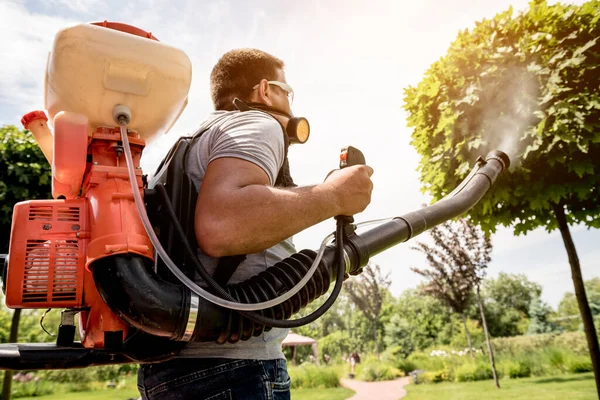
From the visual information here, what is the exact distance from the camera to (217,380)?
138cm

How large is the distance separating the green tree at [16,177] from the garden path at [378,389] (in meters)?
8.47

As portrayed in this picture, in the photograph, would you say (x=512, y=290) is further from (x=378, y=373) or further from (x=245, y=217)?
(x=245, y=217)

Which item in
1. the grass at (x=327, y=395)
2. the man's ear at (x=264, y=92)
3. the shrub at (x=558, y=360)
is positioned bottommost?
the grass at (x=327, y=395)

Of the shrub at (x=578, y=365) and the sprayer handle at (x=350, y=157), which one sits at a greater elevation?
the sprayer handle at (x=350, y=157)

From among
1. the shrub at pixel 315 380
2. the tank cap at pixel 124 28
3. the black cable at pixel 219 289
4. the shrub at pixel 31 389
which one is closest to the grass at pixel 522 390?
the shrub at pixel 315 380

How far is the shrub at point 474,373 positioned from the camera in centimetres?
1341

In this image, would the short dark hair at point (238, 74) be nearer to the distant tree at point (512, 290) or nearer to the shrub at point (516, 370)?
the shrub at point (516, 370)

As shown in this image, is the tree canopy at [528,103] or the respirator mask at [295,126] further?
the tree canopy at [528,103]

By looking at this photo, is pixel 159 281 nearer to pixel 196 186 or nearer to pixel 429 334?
pixel 196 186

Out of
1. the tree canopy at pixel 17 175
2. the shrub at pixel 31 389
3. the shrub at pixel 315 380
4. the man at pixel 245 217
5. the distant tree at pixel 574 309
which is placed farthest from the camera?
the distant tree at pixel 574 309

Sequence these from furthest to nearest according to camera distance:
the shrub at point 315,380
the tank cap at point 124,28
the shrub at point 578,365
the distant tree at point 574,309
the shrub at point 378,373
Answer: the distant tree at point 574,309 < the shrub at point 378,373 < the shrub at point 315,380 < the shrub at point 578,365 < the tank cap at point 124,28

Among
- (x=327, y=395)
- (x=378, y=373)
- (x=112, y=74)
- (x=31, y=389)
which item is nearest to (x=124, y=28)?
(x=112, y=74)

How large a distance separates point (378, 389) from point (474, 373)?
313cm

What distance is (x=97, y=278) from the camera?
3.95ft
